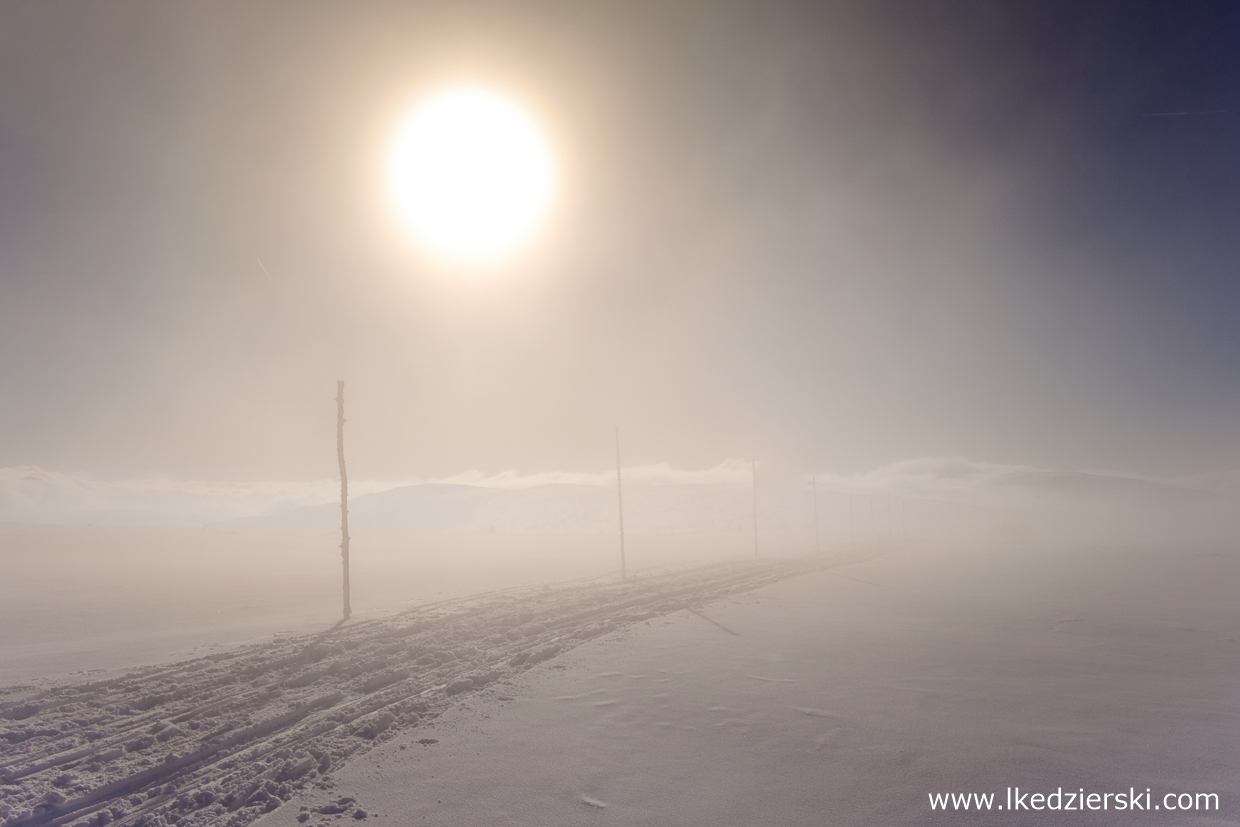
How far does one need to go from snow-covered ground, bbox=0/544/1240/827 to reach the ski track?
5 cm

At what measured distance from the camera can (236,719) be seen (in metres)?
9.00

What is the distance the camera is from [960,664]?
12742 millimetres

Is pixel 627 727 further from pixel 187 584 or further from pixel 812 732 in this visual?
pixel 187 584

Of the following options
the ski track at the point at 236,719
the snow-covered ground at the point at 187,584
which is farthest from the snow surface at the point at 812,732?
the snow-covered ground at the point at 187,584

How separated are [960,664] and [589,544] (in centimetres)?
6568

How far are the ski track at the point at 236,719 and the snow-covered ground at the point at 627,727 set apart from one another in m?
0.05

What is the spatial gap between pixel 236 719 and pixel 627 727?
21.2ft

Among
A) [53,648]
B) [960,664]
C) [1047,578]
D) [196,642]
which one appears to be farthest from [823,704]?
[1047,578]

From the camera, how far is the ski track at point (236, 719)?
649cm

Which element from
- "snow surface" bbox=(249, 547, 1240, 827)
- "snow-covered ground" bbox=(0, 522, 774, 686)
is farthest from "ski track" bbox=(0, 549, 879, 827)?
"snow-covered ground" bbox=(0, 522, 774, 686)

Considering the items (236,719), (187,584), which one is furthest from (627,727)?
(187,584)

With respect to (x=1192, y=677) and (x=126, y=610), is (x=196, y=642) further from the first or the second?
(x=1192, y=677)

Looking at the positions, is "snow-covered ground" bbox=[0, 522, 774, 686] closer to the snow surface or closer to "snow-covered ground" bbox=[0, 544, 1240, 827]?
"snow-covered ground" bbox=[0, 544, 1240, 827]

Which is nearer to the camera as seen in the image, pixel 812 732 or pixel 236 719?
pixel 812 732
